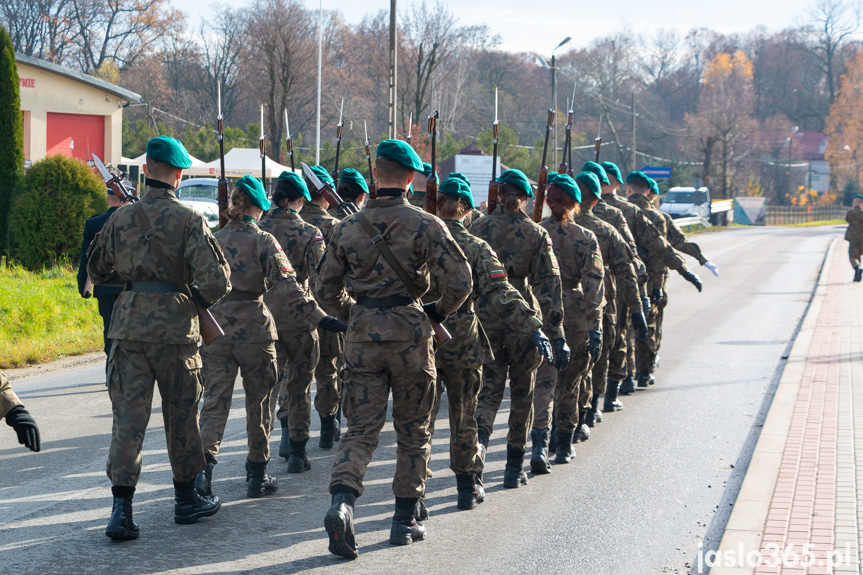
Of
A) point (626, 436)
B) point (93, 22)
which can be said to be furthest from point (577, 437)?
point (93, 22)

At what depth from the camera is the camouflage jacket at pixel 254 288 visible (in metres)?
5.96

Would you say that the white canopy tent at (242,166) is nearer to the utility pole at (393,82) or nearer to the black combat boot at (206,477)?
the utility pole at (393,82)

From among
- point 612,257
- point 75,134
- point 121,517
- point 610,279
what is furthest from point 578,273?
point 75,134

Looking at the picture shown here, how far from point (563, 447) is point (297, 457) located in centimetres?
196

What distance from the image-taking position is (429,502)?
615cm

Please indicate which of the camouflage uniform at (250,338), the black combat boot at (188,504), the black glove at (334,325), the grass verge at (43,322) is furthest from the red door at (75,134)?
the black combat boot at (188,504)

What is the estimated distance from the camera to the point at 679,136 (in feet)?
281

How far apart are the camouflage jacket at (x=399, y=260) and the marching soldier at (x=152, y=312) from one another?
0.70 metres

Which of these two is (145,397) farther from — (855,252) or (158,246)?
(855,252)

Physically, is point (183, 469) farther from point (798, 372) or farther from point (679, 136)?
point (679, 136)

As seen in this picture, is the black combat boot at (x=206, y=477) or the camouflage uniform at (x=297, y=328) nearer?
the black combat boot at (x=206, y=477)

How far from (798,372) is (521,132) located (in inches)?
2655

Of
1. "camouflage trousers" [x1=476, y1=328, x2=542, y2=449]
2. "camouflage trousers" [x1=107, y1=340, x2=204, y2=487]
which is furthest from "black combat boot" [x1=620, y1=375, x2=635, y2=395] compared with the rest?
"camouflage trousers" [x1=107, y1=340, x2=204, y2=487]

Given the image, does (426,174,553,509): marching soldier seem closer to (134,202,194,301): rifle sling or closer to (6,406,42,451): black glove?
(134,202,194,301): rifle sling
